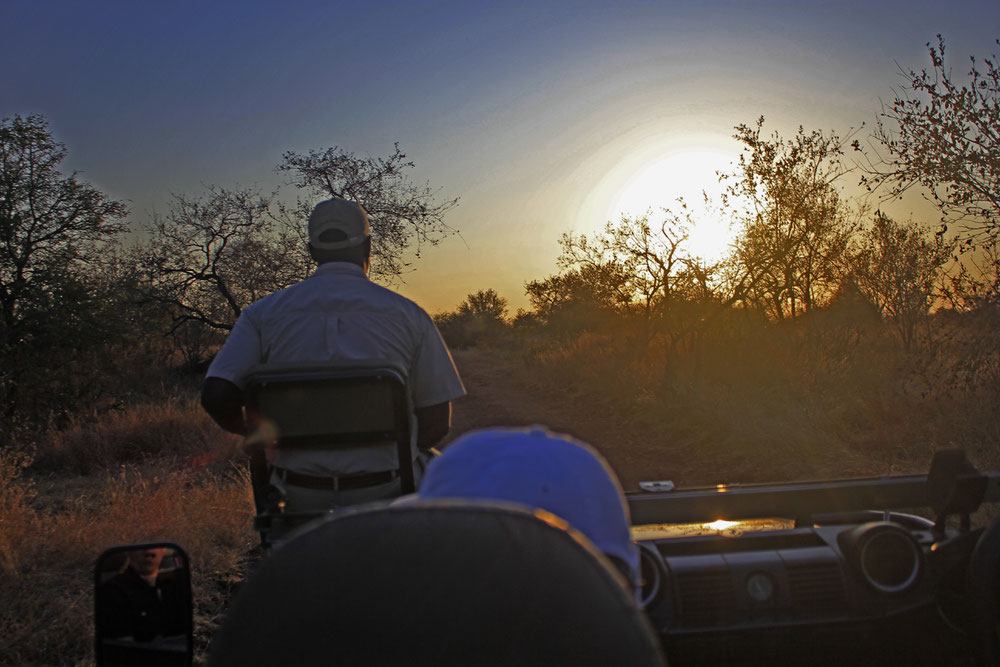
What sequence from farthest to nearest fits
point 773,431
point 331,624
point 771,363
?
point 771,363
point 773,431
point 331,624

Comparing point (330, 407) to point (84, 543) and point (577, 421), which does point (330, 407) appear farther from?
point (577, 421)

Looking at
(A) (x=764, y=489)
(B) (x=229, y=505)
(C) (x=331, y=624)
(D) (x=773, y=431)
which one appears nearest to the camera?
(C) (x=331, y=624)

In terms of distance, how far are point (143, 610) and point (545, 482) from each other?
1.22m

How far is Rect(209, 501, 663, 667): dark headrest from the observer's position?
0.87m

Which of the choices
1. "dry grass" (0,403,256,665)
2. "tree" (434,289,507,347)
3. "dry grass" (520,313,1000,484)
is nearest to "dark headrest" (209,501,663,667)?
"dry grass" (0,403,256,665)

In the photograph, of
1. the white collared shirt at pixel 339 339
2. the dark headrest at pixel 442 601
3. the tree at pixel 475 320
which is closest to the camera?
the dark headrest at pixel 442 601

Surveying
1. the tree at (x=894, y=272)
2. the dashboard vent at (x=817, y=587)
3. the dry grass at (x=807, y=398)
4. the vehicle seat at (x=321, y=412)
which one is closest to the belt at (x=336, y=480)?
the vehicle seat at (x=321, y=412)

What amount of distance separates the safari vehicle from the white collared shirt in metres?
1.08

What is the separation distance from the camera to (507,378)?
25.0 m

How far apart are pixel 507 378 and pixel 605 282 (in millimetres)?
6786

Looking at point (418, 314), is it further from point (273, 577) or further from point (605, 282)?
point (605, 282)

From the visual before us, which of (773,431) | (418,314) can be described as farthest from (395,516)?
(773,431)

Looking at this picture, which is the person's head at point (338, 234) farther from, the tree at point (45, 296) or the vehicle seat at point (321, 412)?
the tree at point (45, 296)

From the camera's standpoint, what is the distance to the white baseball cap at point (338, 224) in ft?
10.7
